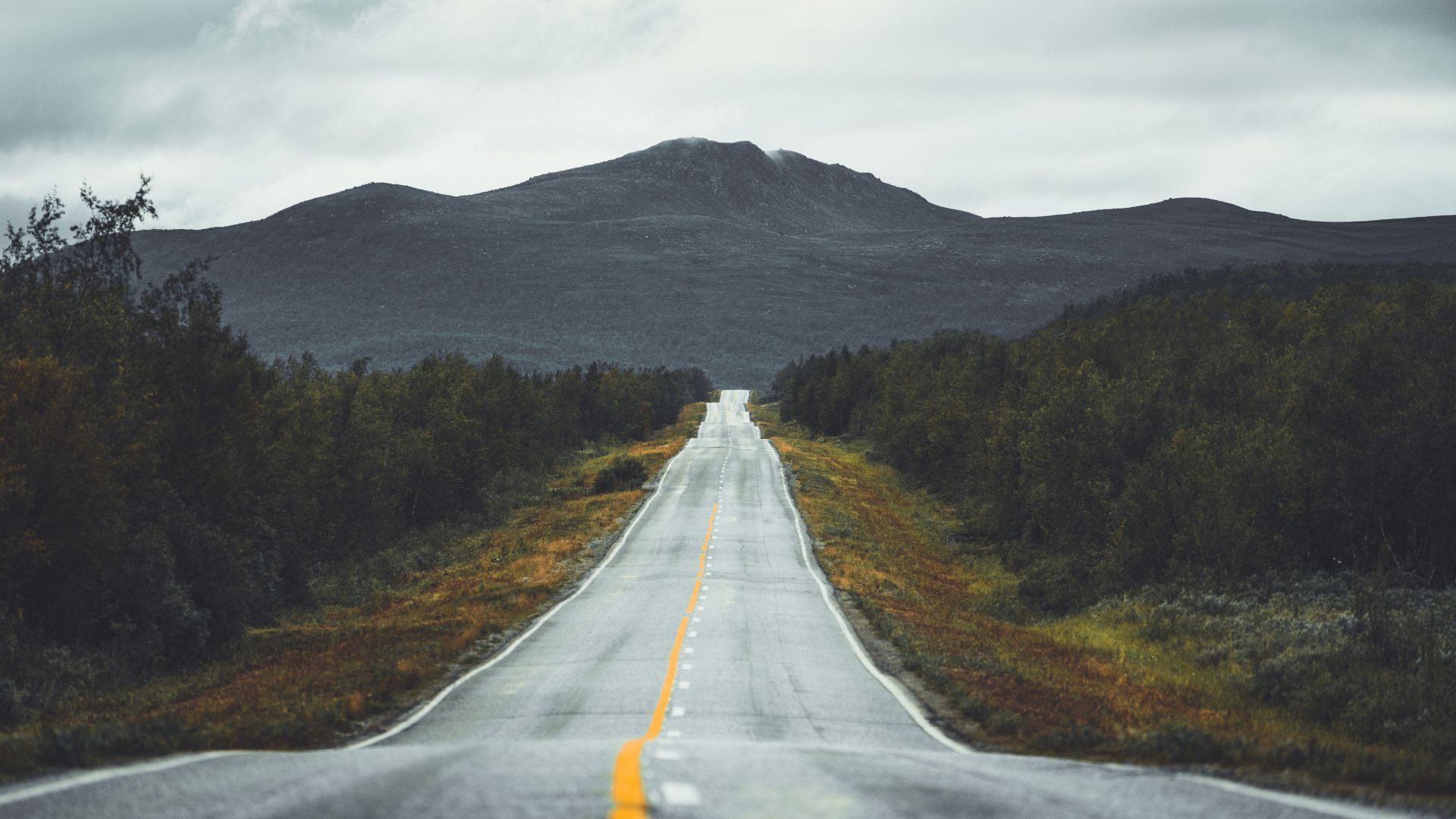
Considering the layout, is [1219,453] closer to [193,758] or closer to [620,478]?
[193,758]

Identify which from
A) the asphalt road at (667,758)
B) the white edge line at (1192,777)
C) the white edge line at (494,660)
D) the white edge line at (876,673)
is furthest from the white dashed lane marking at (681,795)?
the white edge line at (494,660)

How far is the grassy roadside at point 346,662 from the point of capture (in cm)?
1259

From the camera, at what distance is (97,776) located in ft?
32.5

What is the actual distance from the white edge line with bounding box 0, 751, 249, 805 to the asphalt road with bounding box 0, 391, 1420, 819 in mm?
37

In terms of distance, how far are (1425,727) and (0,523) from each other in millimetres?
27052

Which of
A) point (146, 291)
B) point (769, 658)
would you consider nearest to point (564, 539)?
point (146, 291)

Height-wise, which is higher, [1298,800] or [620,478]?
[1298,800]

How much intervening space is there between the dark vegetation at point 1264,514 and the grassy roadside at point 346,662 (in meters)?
10.7

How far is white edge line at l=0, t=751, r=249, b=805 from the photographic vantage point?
352 inches

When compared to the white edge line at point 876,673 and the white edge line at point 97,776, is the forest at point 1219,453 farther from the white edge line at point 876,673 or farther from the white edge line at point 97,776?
the white edge line at point 97,776

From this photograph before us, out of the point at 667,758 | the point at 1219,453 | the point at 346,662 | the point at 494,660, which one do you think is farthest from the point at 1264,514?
the point at 667,758

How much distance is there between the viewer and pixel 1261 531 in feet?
112

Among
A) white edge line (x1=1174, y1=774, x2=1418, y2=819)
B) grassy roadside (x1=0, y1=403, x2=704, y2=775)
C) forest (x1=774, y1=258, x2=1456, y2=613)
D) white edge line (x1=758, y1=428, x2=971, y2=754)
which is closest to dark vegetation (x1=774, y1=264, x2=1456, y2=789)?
forest (x1=774, y1=258, x2=1456, y2=613)

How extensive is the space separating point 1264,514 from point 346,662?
87.3ft
